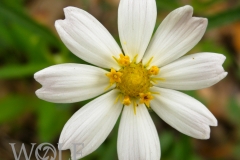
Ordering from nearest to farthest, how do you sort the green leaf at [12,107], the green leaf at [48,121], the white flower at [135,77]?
the white flower at [135,77] → the green leaf at [48,121] → the green leaf at [12,107]

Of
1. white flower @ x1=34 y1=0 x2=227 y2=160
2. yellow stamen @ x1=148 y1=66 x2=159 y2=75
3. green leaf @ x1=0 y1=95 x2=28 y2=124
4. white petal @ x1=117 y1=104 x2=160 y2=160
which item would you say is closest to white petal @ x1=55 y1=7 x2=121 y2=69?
Answer: white flower @ x1=34 y1=0 x2=227 y2=160

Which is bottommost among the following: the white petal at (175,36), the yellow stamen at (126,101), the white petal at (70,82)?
the yellow stamen at (126,101)

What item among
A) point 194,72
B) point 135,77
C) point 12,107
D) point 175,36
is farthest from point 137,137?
point 12,107

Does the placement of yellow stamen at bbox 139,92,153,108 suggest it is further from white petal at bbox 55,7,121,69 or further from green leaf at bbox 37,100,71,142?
green leaf at bbox 37,100,71,142

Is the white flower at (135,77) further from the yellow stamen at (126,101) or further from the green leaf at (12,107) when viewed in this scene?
the green leaf at (12,107)

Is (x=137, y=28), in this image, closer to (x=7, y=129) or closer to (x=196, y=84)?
(x=196, y=84)

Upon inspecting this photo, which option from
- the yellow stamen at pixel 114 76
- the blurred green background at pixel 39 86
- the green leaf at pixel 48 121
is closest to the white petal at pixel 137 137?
the yellow stamen at pixel 114 76

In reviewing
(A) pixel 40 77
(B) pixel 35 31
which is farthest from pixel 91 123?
(B) pixel 35 31
